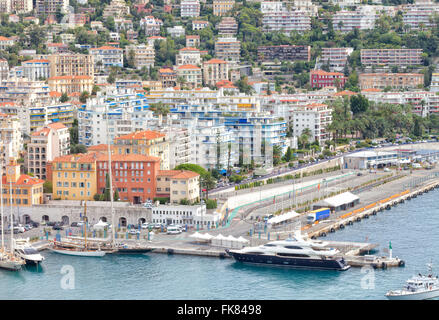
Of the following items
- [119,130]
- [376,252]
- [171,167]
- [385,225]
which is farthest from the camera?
[119,130]

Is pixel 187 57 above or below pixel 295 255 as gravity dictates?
above

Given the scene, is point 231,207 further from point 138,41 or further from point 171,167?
point 138,41

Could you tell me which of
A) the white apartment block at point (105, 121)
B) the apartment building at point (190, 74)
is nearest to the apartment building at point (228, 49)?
the apartment building at point (190, 74)

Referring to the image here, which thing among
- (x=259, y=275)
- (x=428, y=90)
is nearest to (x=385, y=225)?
(x=259, y=275)

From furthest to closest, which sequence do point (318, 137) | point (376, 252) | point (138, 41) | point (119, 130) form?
1. point (138, 41)
2. point (318, 137)
3. point (119, 130)
4. point (376, 252)

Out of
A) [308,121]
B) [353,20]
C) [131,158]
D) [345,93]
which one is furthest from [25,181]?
[353,20]

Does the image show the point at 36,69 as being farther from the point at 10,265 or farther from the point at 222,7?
the point at 10,265

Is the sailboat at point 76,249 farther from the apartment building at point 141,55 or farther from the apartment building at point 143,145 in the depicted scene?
the apartment building at point 141,55
